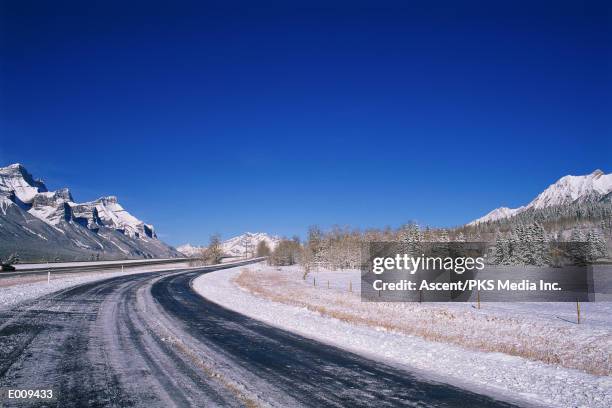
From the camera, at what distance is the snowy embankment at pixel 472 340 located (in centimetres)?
923

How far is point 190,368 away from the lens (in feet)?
30.1

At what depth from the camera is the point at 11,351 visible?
998cm

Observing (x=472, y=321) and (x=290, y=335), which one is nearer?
(x=290, y=335)

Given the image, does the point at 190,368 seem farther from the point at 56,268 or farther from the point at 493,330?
the point at 56,268

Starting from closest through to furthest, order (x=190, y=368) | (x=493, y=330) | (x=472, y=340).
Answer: (x=190, y=368), (x=472, y=340), (x=493, y=330)

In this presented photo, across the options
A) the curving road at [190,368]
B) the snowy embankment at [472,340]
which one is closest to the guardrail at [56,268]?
the snowy embankment at [472,340]

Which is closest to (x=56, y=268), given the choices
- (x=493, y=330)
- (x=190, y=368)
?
(x=190, y=368)

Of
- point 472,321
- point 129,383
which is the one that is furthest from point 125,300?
point 472,321

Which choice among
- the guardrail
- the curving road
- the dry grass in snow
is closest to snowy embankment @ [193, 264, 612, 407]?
the dry grass in snow

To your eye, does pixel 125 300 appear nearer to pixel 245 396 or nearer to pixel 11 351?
pixel 11 351

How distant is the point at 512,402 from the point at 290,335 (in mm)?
8275

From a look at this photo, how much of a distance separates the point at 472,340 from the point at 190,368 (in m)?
11.9

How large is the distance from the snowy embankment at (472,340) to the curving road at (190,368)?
1.25 meters

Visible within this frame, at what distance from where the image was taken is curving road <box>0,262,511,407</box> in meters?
7.46
